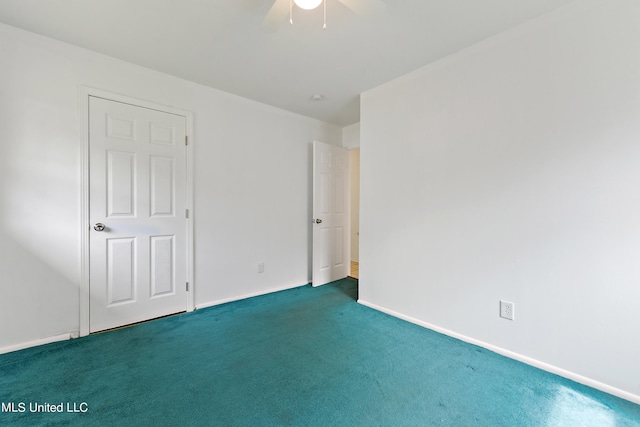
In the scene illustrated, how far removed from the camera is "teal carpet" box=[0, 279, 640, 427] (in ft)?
4.64

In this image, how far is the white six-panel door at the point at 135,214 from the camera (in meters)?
2.33

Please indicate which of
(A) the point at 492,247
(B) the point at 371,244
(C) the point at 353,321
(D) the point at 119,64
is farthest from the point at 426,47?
(D) the point at 119,64

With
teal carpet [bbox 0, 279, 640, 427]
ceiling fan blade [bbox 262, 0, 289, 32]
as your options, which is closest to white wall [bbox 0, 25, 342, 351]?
teal carpet [bbox 0, 279, 640, 427]

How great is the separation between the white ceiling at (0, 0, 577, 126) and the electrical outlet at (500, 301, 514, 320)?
201 centimetres

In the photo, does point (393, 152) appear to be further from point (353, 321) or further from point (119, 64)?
point (119, 64)

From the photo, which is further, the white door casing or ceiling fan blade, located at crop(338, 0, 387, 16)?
the white door casing

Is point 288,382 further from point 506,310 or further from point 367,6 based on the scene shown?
point 367,6

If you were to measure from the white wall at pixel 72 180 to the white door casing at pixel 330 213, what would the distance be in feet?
1.87

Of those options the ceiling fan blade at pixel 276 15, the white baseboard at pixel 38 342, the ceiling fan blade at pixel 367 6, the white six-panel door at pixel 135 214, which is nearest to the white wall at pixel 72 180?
the white baseboard at pixel 38 342

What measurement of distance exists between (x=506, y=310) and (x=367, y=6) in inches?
86.8

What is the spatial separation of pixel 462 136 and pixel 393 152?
0.67 meters

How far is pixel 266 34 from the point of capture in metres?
2.04

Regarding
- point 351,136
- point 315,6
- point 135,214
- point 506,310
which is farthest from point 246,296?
point 315,6

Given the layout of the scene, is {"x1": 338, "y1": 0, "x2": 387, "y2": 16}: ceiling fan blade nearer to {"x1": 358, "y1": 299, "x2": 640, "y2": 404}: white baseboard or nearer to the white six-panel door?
the white six-panel door
